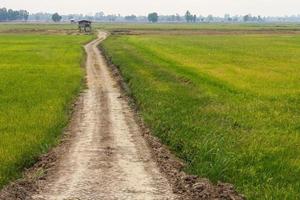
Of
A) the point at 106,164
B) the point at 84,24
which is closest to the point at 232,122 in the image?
the point at 106,164

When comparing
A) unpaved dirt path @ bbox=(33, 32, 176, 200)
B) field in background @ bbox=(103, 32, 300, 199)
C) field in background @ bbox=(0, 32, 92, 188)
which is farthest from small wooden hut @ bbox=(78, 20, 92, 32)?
unpaved dirt path @ bbox=(33, 32, 176, 200)

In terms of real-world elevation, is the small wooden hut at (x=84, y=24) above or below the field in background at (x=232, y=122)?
below

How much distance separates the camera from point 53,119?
55.4ft

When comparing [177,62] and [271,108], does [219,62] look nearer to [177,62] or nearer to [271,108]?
[177,62]

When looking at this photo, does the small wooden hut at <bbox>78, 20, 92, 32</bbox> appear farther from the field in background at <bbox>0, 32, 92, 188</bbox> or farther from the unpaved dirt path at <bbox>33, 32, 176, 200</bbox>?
the unpaved dirt path at <bbox>33, 32, 176, 200</bbox>

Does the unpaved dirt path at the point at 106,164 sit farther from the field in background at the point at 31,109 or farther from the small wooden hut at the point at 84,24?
the small wooden hut at the point at 84,24

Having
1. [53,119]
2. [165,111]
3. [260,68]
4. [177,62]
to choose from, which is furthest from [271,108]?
[177,62]

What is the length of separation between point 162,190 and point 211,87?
49.9ft

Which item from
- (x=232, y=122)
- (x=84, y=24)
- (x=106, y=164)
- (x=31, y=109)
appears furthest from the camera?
(x=84, y=24)

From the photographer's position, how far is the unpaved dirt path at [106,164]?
9.77 meters

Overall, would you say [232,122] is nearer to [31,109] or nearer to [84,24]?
[31,109]

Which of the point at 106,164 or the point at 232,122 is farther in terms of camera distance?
the point at 232,122

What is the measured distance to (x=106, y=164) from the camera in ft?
38.3

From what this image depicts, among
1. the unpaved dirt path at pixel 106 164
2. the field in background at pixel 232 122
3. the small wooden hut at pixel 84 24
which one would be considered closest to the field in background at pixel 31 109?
the unpaved dirt path at pixel 106 164
